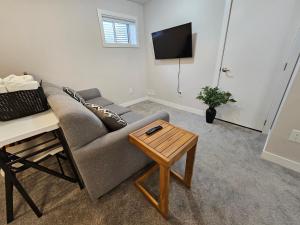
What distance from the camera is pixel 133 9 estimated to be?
308 cm

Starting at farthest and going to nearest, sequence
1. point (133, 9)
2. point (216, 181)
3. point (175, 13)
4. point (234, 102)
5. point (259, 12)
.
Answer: point (133, 9) < point (175, 13) < point (234, 102) < point (259, 12) < point (216, 181)

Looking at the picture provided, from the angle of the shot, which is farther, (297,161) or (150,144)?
(297,161)

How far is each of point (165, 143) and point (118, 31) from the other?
309cm

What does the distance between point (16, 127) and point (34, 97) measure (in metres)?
0.31

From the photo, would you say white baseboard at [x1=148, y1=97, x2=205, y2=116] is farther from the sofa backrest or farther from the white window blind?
the sofa backrest

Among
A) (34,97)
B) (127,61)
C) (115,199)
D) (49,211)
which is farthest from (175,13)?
(49,211)

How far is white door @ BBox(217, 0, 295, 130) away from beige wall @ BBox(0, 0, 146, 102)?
2.20 m

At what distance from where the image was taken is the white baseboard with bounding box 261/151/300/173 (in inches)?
A: 57.9

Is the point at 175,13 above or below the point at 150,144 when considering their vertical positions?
above

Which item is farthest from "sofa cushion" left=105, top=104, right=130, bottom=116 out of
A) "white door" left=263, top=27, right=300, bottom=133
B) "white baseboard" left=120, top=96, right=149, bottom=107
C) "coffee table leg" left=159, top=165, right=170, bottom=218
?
"white door" left=263, top=27, right=300, bottom=133

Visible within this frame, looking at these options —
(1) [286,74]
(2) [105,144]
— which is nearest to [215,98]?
(1) [286,74]

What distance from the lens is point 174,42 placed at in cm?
277

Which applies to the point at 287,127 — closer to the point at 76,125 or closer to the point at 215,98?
the point at 215,98

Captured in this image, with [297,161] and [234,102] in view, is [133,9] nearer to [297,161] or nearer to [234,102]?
[234,102]
